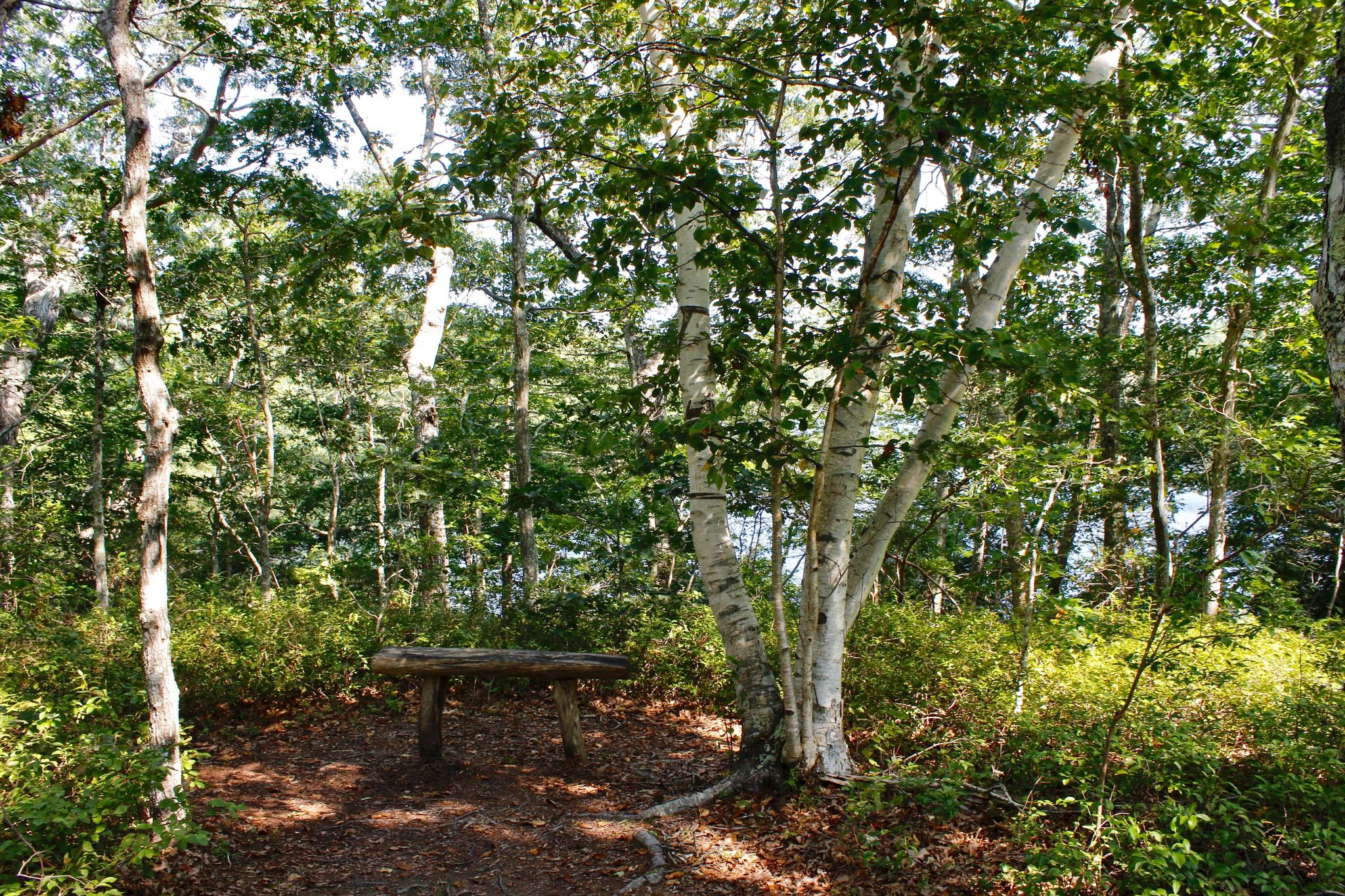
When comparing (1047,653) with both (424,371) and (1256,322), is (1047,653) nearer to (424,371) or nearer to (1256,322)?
(1256,322)

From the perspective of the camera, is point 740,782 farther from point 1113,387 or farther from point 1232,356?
point 1232,356

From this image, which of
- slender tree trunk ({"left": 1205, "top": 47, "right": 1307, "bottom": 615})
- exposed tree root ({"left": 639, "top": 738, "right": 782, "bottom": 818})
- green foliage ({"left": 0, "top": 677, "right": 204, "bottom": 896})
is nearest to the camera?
green foliage ({"left": 0, "top": 677, "right": 204, "bottom": 896})

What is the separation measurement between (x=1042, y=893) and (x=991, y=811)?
1.19 metres

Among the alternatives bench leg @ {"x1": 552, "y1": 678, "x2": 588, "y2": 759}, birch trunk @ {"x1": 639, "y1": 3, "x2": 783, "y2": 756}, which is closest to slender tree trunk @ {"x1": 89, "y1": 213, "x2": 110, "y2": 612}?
bench leg @ {"x1": 552, "y1": 678, "x2": 588, "y2": 759}

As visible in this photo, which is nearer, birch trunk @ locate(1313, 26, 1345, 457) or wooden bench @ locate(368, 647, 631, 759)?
birch trunk @ locate(1313, 26, 1345, 457)

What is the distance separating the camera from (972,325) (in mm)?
4551

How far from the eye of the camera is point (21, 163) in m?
12.9

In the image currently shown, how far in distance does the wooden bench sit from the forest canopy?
133cm

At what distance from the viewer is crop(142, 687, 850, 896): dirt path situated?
13.3ft

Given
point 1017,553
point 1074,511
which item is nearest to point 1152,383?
point 1017,553

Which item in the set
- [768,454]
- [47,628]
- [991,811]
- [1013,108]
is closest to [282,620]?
[47,628]

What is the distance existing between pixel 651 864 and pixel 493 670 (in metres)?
2.35

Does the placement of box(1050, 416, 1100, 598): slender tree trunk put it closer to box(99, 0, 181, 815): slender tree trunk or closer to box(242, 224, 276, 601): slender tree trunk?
box(99, 0, 181, 815): slender tree trunk

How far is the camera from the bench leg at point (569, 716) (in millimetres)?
6203
